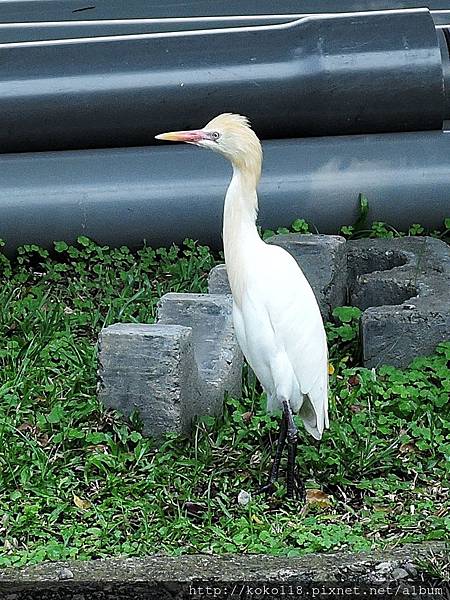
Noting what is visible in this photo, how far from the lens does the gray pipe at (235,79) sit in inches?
252

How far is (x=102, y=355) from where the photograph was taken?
459cm

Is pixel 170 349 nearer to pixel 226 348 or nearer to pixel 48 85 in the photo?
pixel 226 348

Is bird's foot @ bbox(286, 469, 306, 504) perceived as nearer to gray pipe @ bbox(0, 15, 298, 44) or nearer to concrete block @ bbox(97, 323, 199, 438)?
concrete block @ bbox(97, 323, 199, 438)

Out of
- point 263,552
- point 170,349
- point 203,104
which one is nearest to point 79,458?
point 170,349

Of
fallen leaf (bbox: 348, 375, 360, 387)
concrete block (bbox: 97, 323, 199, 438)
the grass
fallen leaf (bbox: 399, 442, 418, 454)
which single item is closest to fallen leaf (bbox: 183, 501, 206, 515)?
the grass

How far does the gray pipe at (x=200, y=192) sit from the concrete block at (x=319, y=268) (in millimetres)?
832

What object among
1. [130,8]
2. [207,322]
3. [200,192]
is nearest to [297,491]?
[207,322]

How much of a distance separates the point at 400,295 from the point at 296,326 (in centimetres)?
142

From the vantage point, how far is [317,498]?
4.28 m

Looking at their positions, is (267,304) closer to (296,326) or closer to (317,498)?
(296,326)

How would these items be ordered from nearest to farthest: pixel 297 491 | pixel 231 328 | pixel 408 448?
pixel 297 491 < pixel 408 448 < pixel 231 328

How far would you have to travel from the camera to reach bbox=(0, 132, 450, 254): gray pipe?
643 centimetres

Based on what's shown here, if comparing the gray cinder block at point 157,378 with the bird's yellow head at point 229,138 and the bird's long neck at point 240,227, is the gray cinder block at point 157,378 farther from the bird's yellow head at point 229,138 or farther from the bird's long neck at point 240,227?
the bird's yellow head at point 229,138

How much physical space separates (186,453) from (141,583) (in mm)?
1242
